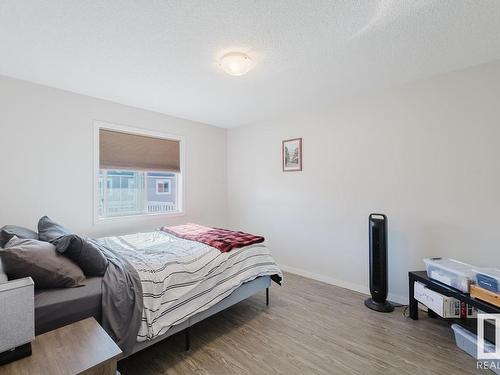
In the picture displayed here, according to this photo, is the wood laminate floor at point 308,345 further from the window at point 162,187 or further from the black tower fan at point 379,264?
the window at point 162,187

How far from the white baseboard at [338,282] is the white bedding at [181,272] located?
1063 mm

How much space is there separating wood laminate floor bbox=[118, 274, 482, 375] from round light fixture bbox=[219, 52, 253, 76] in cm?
233

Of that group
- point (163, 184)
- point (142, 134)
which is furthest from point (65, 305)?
point (163, 184)

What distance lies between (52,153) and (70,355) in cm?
244

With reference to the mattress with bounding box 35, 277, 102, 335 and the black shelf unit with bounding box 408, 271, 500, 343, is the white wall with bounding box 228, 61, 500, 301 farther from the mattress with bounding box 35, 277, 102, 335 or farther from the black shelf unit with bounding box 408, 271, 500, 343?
the mattress with bounding box 35, 277, 102, 335

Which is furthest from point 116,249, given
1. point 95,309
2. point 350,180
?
point 350,180

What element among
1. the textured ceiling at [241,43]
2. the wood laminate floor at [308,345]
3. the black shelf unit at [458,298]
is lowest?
the wood laminate floor at [308,345]

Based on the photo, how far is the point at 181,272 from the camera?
1.93 metres

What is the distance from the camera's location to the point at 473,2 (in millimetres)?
1476

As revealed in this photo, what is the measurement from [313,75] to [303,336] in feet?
8.10

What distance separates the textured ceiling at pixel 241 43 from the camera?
153 cm

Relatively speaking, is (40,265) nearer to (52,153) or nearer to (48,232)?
(48,232)

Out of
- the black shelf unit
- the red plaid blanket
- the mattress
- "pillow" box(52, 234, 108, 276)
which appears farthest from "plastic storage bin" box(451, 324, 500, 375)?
"pillow" box(52, 234, 108, 276)

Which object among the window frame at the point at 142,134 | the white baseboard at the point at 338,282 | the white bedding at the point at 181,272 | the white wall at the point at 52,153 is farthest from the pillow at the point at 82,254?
the white baseboard at the point at 338,282
